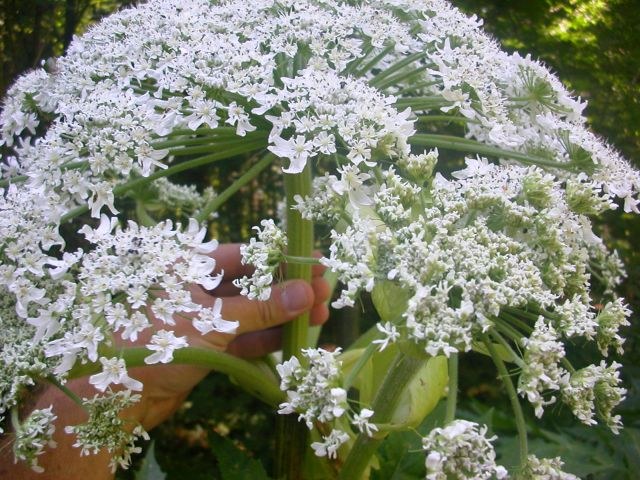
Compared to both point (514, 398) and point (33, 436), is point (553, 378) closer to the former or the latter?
point (514, 398)

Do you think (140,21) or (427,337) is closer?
(427,337)

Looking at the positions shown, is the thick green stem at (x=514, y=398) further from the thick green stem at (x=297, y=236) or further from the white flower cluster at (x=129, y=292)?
the thick green stem at (x=297, y=236)

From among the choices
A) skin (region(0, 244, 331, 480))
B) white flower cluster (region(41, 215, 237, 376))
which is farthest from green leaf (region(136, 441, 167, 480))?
white flower cluster (region(41, 215, 237, 376))

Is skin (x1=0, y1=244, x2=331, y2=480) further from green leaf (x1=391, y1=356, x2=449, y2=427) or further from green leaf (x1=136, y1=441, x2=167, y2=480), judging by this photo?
green leaf (x1=391, y1=356, x2=449, y2=427)

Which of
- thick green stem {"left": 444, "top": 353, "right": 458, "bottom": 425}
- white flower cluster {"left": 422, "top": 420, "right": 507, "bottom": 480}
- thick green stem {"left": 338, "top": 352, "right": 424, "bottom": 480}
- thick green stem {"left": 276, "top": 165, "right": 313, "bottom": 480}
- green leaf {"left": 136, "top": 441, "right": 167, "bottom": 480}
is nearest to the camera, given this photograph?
white flower cluster {"left": 422, "top": 420, "right": 507, "bottom": 480}

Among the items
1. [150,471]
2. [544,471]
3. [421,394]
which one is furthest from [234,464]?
[544,471]

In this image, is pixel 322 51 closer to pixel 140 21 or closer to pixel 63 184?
pixel 140 21

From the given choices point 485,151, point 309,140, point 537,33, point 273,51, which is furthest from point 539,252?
point 537,33
